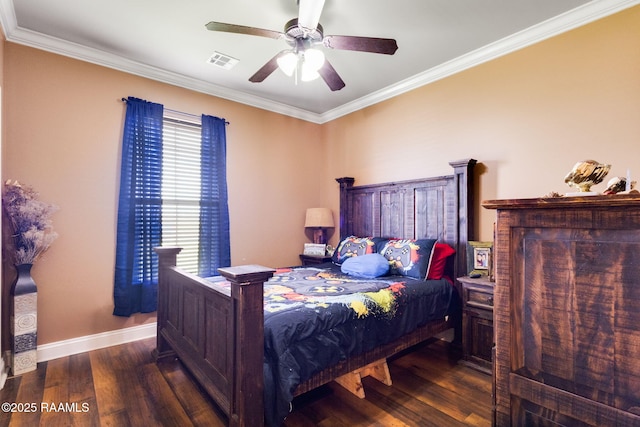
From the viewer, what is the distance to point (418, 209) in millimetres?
3367

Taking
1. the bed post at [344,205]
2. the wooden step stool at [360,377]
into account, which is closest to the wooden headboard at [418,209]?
the bed post at [344,205]

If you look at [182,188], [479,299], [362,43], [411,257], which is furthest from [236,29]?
[479,299]

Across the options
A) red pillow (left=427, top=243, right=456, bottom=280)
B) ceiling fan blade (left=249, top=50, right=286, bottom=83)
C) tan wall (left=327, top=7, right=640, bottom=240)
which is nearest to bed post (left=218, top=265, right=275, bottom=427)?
ceiling fan blade (left=249, top=50, right=286, bottom=83)

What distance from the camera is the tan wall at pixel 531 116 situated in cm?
222

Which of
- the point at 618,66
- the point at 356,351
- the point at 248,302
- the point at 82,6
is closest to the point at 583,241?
the point at 248,302

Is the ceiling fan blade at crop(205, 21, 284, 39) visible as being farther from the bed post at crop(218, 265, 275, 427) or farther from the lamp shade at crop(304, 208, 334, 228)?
the lamp shade at crop(304, 208, 334, 228)

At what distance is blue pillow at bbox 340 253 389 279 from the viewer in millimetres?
2920

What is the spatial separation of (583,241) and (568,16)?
8.24 feet

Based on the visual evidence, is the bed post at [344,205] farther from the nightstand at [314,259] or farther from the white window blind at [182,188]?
the white window blind at [182,188]

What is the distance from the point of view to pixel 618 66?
2232mm

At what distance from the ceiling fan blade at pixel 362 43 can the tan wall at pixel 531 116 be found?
139 cm

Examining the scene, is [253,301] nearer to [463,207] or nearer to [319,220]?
[463,207]

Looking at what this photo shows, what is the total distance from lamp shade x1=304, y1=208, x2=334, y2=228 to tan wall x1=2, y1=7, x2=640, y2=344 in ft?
3.16

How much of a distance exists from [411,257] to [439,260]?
0.26m
